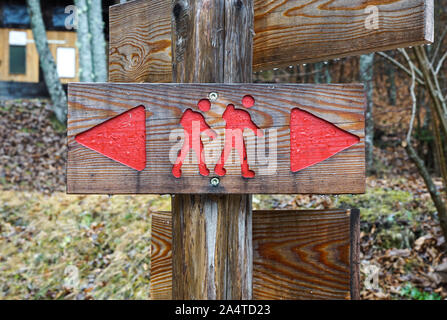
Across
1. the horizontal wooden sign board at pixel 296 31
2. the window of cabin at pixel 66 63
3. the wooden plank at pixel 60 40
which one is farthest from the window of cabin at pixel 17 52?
the horizontal wooden sign board at pixel 296 31

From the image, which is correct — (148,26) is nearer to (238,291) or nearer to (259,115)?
(259,115)

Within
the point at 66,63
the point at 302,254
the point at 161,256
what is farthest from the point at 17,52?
the point at 302,254

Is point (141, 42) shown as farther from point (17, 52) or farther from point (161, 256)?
point (17, 52)

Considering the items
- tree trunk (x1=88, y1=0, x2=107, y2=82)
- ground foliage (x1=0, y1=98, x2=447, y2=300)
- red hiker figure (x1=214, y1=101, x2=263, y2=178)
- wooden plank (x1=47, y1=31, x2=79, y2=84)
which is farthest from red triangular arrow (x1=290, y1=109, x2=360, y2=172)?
wooden plank (x1=47, y1=31, x2=79, y2=84)

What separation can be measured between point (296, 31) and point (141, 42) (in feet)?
2.47

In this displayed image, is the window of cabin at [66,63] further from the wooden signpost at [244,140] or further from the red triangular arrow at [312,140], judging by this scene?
the red triangular arrow at [312,140]

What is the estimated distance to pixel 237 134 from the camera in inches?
63.4

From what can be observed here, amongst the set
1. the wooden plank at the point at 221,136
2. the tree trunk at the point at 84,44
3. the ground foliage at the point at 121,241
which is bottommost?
the ground foliage at the point at 121,241

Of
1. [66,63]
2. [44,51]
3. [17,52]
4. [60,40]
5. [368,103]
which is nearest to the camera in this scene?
[368,103]

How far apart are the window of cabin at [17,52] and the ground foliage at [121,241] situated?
9.84 meters

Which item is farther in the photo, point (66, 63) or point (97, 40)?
point (66, 63)

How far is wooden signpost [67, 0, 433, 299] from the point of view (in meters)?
1.62

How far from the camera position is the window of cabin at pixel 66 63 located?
15.1 meters

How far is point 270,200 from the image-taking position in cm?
702
